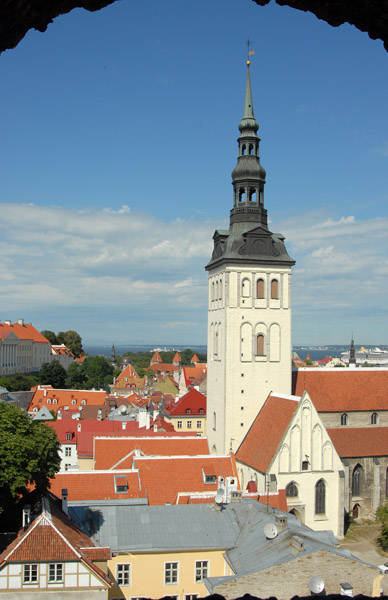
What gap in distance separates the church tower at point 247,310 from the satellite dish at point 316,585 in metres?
22.0

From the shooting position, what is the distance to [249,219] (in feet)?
135

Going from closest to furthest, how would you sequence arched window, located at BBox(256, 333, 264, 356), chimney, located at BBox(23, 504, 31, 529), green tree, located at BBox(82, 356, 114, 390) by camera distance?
chimney, located at BBox(23, 504, 31, 529)
arched window, located at BBox(256, 333, 264, 356)
green tree, located at BBox(82, 356, 114, 390)

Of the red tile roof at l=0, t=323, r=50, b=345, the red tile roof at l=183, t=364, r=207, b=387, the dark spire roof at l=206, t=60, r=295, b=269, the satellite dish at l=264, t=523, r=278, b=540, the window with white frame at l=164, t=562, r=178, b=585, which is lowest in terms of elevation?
the window with white frame at l=164, t=562, r=178, b=585

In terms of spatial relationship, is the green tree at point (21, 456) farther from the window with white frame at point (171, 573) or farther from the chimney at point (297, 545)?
the chimney at point (297, 545)

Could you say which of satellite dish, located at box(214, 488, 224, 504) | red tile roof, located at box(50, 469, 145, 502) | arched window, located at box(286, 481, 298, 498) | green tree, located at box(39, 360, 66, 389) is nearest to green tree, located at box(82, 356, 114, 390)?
green tree, located at box(39, 360, 66, 389)

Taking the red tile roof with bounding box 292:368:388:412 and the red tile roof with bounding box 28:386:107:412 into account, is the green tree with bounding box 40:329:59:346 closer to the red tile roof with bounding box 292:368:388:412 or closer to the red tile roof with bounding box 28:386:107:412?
the red tile roof with bounding box 28:386:107:412

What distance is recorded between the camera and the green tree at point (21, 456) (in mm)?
21609

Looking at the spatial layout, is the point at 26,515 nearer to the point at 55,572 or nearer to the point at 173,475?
the point at 55,572

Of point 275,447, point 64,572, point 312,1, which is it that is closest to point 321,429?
point 275,447

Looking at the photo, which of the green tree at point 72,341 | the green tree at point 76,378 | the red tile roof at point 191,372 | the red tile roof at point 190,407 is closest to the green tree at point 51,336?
the green tree at point 72,341

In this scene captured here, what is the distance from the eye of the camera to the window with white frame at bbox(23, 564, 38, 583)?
61.4ft

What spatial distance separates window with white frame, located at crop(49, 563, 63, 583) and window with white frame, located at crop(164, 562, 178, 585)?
14.7 ft

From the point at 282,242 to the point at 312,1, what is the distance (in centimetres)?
3680

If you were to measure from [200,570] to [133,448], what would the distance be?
15084 millimetres
